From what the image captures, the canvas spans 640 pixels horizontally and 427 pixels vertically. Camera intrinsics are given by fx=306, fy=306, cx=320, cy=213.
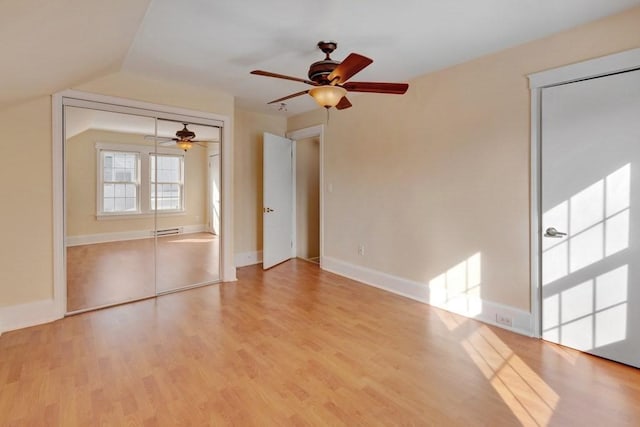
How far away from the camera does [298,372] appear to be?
2176 mm

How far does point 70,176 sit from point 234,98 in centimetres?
219

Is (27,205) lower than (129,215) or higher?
higher

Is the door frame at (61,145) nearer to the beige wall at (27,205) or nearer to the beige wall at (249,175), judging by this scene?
the beige wall at (27,205)

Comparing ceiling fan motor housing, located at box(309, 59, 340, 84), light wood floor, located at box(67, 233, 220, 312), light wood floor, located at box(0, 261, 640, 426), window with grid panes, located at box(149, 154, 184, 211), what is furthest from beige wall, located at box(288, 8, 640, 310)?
window with grid panes, located at box(149, 154, 184, 211)

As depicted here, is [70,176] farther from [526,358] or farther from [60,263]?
[526,358]

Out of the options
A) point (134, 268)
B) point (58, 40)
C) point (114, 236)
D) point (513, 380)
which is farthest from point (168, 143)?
point (513, 380)

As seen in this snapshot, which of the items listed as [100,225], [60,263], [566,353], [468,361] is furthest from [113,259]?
[566,353]

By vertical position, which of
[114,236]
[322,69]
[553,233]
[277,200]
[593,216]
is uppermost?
[322,69]

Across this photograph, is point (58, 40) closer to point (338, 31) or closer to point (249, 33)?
point (249, 33)

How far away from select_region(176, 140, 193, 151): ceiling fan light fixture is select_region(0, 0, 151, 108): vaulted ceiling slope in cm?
117

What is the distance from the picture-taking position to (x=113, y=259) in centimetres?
388

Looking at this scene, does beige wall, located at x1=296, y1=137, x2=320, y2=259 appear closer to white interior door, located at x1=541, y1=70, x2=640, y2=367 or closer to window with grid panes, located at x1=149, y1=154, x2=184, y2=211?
window with grid panes, located at x1=149, y1=154, x2=184, y2=211

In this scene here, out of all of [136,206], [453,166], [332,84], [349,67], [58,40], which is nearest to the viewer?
[58,40]

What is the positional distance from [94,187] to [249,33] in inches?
97.4
